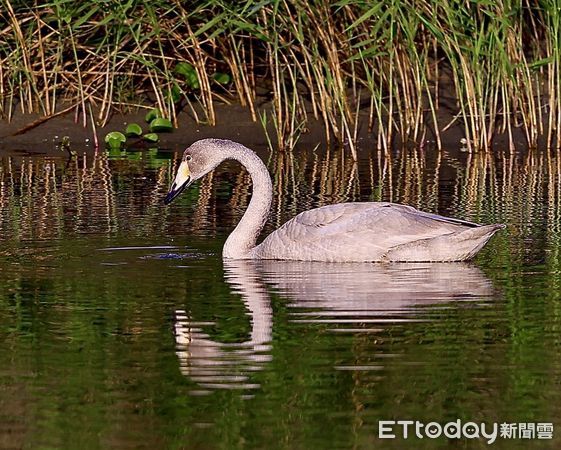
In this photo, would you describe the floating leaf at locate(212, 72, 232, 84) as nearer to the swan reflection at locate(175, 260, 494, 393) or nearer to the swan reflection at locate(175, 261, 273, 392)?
the swan reflection at locate(175, 260, 494, 393)

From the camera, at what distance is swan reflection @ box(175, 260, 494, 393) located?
7312mm

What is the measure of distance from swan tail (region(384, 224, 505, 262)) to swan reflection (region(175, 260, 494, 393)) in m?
0.06

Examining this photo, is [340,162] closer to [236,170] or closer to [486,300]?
[236,170]

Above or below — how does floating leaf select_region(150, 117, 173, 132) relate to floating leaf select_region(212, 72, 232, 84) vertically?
below

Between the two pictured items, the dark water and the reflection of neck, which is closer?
the dark water

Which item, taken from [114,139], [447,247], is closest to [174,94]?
[114,139]

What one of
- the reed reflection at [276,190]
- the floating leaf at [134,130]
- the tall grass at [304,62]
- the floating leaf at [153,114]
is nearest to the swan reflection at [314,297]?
the reed reflection at [276,190]

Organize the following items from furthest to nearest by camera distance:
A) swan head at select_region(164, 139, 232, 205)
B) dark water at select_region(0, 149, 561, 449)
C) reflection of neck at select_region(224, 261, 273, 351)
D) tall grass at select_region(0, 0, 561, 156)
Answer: tall grass at select_region(0, 0, 561, 156) → swan head at select_region(164, 139, 232, 205) → reflection of neck at select_region(224, 261, 273, 351) → dark water at select_region(0, 149, 561, 449)

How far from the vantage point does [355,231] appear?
10.1 m

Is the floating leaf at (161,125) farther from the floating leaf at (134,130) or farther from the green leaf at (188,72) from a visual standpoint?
the green leaf at (188,72)

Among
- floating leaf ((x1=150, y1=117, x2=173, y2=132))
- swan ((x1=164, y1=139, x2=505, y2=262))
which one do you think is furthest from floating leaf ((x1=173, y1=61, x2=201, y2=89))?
swan ((x1=164, y1=139, x2=505, y2=262))

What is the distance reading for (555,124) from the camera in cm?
1772

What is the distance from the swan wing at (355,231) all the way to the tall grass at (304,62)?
552 centimetres

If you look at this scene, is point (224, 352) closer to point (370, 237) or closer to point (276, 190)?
point (370, 237)
